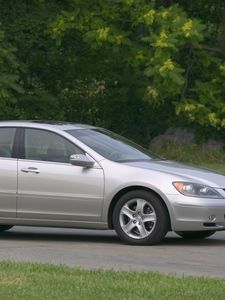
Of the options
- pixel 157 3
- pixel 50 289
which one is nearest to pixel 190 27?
pixel 157 3

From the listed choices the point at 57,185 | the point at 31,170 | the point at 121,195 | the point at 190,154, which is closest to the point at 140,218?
the point at 121,195

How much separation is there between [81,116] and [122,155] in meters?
19.0

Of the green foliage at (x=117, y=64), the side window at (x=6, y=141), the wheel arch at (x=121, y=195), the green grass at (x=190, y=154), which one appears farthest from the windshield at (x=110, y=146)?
the green grass at (x=190, y=154)

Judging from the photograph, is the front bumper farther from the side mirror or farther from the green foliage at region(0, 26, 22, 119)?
the green foliage at region(0, 26, 22, 119)

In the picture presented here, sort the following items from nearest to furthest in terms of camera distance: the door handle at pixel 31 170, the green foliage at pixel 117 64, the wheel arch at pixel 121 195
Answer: the wheel arch at pixel 121 195 < the door handle at pixel 31 170 < the green foliage at pixel 117 64

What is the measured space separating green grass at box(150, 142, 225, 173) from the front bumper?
15.5 meters

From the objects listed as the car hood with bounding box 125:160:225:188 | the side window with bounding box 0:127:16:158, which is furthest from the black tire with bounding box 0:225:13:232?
the car hood with bounding box 125:160:225:188

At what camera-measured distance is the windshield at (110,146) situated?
517 inches

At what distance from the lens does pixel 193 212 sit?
12.4 m

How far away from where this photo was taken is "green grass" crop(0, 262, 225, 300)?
827 centimetres

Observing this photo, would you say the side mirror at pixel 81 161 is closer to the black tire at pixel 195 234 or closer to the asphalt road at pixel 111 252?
the asphalt road at pixel 111 252

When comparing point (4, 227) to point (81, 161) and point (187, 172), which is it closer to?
point (81, 161)

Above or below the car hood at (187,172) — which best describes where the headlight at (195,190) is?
below

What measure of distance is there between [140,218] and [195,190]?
74 centimetres
